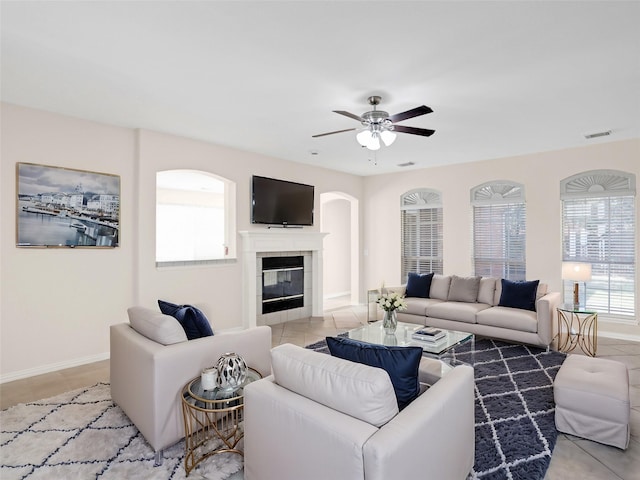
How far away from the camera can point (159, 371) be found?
2238mm

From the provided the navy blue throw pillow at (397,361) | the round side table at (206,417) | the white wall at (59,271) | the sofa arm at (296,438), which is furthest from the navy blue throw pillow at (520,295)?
the white wall at (59,271)

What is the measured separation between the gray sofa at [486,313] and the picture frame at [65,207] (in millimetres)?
4160

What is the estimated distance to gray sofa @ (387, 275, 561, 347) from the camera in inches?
172

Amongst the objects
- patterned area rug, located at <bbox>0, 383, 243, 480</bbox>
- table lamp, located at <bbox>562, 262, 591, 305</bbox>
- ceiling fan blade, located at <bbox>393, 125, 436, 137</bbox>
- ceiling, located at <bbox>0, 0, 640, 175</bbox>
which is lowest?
patterned area rug, located at <bbox>0, 383, 243, 480</bbox>

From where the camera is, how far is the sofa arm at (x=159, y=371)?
88.5 inches

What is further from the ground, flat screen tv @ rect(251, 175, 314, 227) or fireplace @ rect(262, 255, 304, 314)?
flat screen tv @ rect(251, 175, 314, 227)

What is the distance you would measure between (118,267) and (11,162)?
1.48 metres

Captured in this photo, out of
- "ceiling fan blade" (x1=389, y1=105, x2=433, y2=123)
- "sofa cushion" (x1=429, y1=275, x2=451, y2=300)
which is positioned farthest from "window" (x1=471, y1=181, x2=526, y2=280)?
"ceiling fan blade" (x1=389, y1=105, x2=433, y2=123)

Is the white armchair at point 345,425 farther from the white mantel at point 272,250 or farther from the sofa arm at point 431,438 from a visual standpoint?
the white mantel at point 272,250

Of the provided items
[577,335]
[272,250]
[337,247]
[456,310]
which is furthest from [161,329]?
[337,247]

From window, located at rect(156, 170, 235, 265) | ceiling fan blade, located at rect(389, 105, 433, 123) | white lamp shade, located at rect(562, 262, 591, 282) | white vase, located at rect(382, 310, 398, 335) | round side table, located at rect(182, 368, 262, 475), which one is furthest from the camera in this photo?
window, located at rect(156, 170, 235, 265)

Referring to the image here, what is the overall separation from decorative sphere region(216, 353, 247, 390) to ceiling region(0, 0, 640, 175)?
2139 millimetres

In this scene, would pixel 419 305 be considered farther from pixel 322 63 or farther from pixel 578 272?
pixel 322 63

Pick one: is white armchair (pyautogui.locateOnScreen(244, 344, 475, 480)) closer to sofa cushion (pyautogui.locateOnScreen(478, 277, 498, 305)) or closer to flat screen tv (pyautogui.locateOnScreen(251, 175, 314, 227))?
sofa cushion (pyautogui.locateOnScreen(478, 277, 498, 305))
